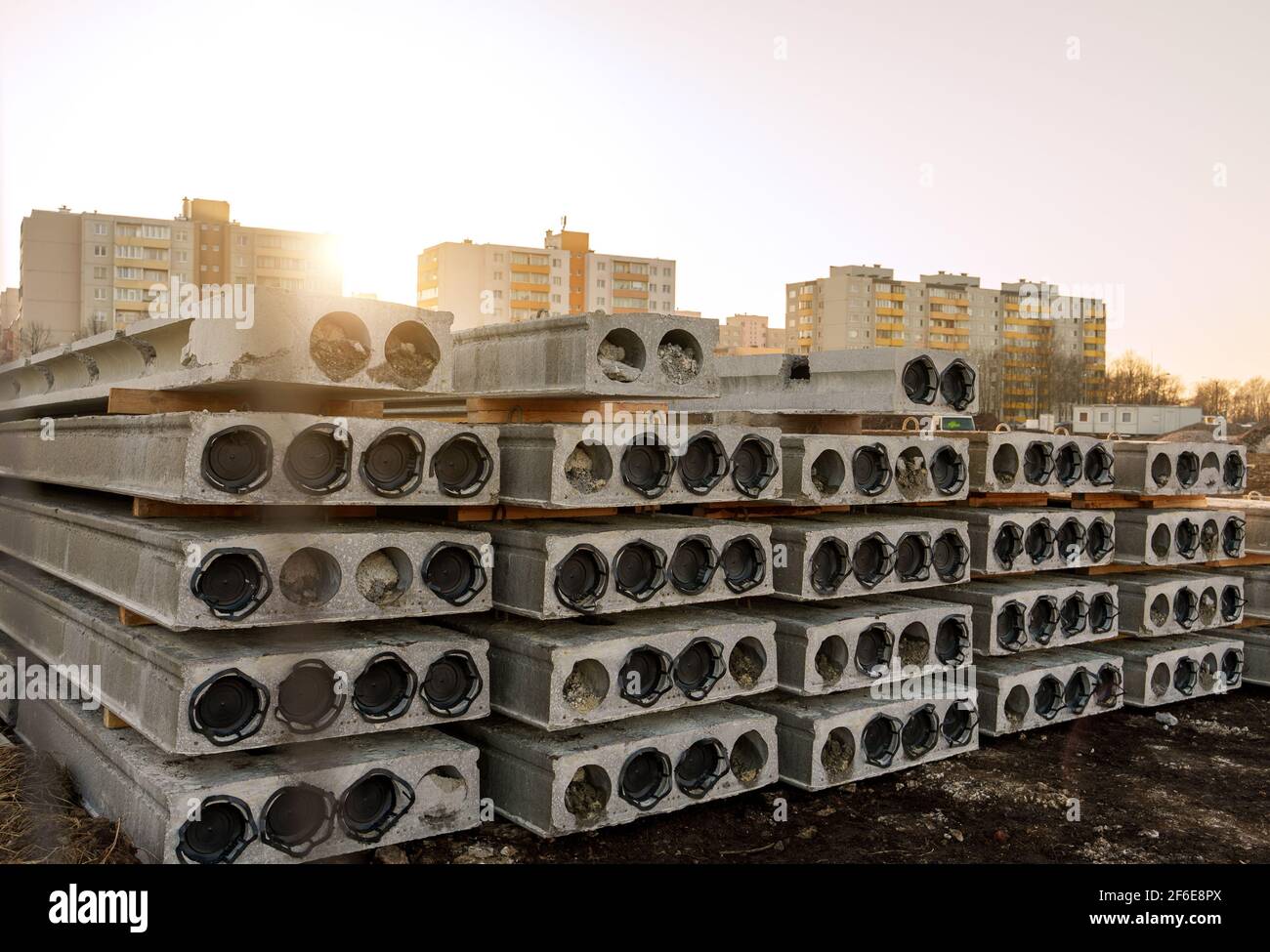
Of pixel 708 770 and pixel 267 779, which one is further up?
pixel 267 779

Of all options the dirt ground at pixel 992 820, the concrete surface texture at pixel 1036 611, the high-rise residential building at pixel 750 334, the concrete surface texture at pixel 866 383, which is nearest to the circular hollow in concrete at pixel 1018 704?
the dirt ground at pixel 992 820

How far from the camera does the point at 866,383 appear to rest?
7379 mm

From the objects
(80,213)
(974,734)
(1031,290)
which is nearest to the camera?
(974,734)

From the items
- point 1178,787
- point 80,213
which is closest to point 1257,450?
point 1178,787

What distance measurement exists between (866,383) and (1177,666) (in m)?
4.20

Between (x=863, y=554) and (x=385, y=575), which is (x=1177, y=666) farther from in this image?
(x=385, y=575)

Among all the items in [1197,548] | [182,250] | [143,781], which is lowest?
[143,781]

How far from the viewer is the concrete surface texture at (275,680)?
4513 millimetres

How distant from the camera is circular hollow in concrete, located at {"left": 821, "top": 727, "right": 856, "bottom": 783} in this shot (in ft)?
20.8

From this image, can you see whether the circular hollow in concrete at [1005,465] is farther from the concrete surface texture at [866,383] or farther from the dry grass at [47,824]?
the dry grass at [47,824]

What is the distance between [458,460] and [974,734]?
4.42 m

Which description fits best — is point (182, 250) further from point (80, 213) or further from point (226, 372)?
Result: point (226, 372)

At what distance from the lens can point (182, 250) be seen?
2805 inches

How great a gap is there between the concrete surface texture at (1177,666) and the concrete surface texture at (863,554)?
7.81 ft
